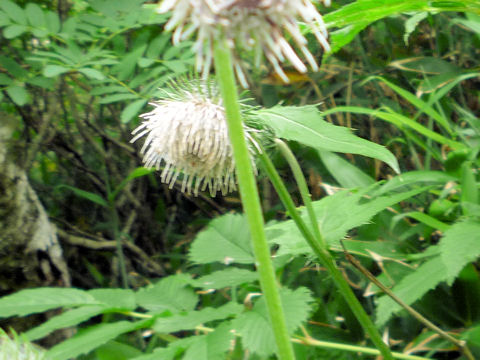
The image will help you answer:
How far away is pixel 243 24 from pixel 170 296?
0.88 metres

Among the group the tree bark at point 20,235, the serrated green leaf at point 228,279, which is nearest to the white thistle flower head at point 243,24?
the serrated green leaf at point 228,279

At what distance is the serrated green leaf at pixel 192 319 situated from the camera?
870 mm

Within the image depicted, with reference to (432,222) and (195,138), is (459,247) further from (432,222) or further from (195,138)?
(195,138)

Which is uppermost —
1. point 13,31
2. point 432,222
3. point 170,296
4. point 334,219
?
point 13,31

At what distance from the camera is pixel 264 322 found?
0.82m

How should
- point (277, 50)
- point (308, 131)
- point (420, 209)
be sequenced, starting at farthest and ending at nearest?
point (420, 209), point (308, 131), point (277, 50)

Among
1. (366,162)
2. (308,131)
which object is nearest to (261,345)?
(308,131)

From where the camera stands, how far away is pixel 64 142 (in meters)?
2.02

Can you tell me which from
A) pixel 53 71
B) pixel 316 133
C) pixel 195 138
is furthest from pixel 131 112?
pixel 316 133

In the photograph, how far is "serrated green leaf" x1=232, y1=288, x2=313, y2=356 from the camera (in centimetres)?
75

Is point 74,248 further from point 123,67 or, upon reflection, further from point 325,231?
point 325,231

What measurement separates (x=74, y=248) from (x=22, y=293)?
0.97 metres

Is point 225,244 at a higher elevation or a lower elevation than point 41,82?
lower

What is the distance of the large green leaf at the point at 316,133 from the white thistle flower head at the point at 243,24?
0.20 metres
